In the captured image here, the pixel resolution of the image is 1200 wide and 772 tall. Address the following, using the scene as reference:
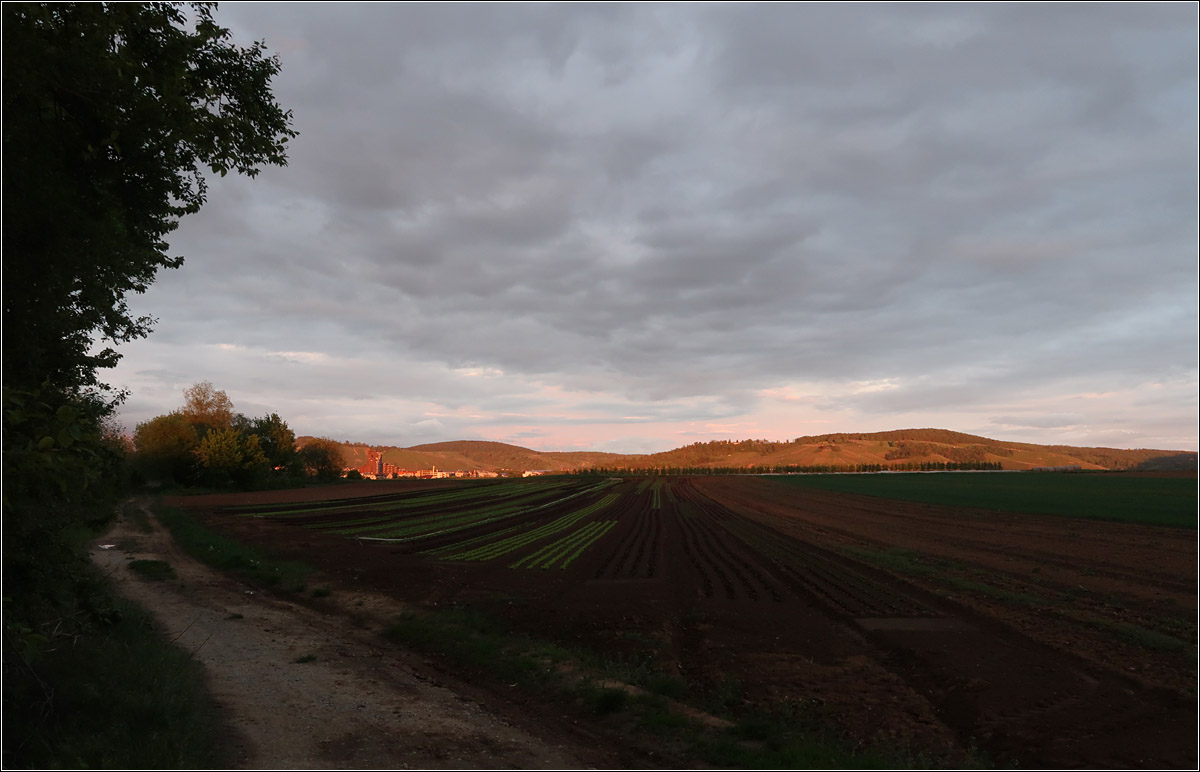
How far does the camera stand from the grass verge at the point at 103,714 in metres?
6.81

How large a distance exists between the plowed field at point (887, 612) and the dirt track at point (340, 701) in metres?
3.66

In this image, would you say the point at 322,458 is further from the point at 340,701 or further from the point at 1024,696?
the point at 1024,696

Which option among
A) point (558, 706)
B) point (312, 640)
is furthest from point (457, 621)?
point (558, 706)

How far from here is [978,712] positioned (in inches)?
399

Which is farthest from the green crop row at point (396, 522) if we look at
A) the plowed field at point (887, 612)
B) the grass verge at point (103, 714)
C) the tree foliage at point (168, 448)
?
the tree foliage at point (168, 448)

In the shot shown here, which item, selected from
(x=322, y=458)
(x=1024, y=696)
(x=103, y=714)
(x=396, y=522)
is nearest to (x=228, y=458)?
(x=322, y=458)

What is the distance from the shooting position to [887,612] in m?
16.5

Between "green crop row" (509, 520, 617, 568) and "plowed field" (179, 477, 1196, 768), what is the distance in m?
0.24

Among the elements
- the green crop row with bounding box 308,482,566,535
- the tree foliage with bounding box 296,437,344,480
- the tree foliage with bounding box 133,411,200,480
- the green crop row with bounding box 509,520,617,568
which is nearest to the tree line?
the tree foliage with bounding box 133,411,200,480

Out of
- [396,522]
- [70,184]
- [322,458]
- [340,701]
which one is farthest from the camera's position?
[322,458]

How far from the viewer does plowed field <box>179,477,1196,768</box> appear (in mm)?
9883

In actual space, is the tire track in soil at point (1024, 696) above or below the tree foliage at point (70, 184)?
below

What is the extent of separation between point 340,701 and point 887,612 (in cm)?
1410

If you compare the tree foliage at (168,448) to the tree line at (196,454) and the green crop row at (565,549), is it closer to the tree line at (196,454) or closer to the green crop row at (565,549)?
the tree line at (196,454)
